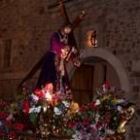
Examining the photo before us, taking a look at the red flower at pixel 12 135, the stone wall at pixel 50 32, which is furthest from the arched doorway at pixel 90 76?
the red flower at pixel 12 135

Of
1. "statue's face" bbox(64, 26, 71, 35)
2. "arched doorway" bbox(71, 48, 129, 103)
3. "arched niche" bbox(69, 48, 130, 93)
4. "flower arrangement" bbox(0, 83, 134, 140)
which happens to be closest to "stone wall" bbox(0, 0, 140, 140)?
"arched niche" bbox(69, 48, 130, 93)

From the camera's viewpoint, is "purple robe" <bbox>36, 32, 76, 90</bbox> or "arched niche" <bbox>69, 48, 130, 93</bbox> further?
"arched niche" <bbox>69, 48, 130, 93</bbox>

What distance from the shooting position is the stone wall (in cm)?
855

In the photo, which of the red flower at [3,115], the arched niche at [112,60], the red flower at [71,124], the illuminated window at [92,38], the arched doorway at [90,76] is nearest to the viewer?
the red flower at [71,124]

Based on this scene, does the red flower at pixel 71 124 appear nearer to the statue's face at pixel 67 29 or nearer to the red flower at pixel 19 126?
the red flower at pixel 19 126

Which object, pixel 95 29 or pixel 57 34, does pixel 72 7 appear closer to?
pixel 95 29

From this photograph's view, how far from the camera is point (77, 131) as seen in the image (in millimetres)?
4504

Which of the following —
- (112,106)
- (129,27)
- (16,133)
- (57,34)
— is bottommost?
(16,133)

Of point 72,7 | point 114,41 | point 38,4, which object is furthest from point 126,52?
point 38,4

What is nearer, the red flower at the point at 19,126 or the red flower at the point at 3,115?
the red flower at the point at 19,126

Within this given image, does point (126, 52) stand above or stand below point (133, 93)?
above

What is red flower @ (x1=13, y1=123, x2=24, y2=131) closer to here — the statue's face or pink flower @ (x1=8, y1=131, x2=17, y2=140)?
pink flower @ (x1=8, y1=131, x2=17, y2=140)

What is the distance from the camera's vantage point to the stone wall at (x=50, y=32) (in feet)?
28.1

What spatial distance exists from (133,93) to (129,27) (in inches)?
55.4
